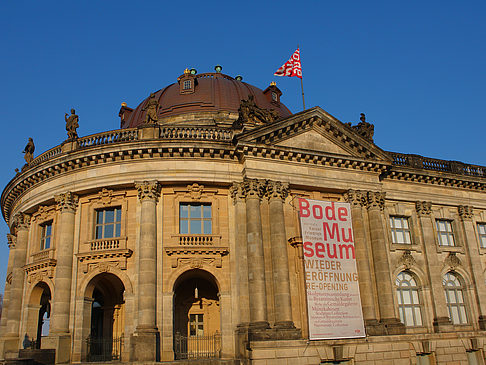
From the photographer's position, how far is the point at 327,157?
87.9 ft

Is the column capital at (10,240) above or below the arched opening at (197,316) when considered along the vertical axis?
above

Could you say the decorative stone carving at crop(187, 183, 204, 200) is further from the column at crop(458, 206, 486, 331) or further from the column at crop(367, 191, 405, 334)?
the column at crop(458, 206, 486, 331)

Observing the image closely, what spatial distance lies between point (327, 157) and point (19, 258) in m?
20.2

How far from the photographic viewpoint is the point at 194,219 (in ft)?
83.5

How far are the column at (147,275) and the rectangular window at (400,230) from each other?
15525 millimetres

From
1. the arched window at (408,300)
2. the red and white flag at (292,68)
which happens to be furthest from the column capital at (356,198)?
the red and white flag at (292,68)

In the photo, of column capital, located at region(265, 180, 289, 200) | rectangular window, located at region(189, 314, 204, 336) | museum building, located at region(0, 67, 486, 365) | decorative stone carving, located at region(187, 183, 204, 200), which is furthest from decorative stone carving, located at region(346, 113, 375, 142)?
rectangular window, located at region(189, 314, 204, 336)

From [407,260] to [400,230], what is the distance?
2124mm

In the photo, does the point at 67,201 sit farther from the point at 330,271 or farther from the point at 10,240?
the point at 330,271

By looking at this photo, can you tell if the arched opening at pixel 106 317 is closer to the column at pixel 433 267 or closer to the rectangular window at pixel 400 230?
the rectangular window at pixel 400 230

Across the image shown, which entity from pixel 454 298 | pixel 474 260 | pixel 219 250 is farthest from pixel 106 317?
pixel 474 260

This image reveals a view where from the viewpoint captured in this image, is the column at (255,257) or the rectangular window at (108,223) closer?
the column at (255,257)

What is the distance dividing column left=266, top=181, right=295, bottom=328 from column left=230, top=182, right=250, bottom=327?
1456 mm

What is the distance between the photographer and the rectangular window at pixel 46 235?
2776cm
